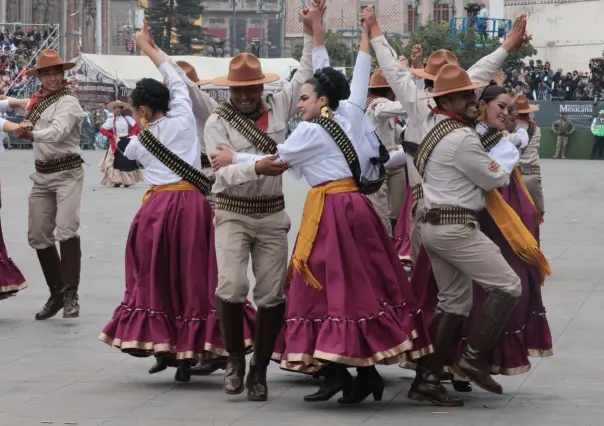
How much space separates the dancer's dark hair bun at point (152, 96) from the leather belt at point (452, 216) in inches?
74.3

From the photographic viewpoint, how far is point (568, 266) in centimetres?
1570

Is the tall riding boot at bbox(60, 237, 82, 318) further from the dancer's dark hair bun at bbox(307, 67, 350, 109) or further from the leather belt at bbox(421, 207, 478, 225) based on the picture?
the leather belt at bbox(421, 207, 478, 225)

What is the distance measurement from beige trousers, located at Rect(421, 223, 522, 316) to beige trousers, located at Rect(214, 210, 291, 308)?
84 cm

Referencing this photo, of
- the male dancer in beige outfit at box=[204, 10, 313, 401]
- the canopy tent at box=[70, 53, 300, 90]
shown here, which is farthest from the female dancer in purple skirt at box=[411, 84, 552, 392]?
the canopy tent at box=[70, 53, 300, 90]

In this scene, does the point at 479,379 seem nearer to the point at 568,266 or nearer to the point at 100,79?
the point at 568,266

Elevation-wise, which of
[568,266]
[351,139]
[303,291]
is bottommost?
[568,266]

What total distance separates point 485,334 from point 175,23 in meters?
81.4

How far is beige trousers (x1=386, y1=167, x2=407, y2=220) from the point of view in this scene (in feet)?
47.3

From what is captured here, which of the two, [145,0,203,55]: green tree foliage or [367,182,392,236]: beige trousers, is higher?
[145,0,203,55]: green tree foliage

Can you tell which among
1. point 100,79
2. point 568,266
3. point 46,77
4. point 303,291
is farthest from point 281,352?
point 100,79

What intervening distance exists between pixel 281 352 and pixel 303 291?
52cm

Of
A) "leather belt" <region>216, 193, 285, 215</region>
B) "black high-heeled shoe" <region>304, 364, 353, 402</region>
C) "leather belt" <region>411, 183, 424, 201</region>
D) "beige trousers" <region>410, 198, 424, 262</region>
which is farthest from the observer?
"leather belt" <region>411, 183, 424, 201</region>

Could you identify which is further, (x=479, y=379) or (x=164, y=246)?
(x=164, y=246)

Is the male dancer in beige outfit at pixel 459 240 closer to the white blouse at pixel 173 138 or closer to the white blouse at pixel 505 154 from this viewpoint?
the white blouse at pixel 505 154
